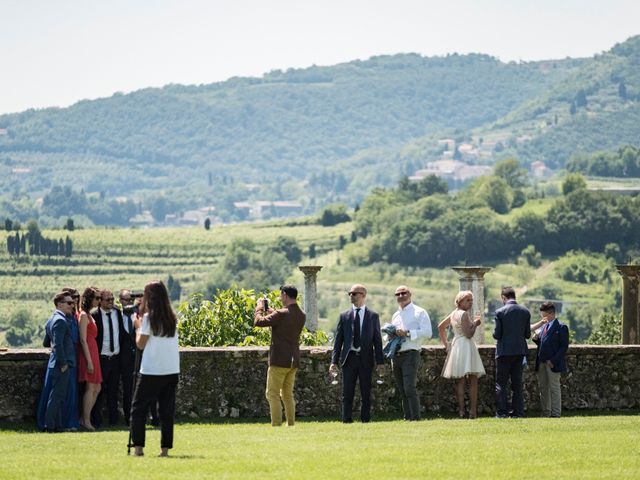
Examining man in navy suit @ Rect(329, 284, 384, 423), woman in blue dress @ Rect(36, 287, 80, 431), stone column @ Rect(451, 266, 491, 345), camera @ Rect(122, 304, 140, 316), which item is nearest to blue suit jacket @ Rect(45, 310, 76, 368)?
woman in blue dress @ Rect(36, 287, 80, 431)

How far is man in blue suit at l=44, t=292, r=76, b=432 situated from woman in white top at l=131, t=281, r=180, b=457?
9.26 ft

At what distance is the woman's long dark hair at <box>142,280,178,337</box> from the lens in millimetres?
12633

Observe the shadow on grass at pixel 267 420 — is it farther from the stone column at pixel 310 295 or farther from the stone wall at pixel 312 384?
the stone column at pixel 310 295

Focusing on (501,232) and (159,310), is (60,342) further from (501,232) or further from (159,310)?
(501,232)

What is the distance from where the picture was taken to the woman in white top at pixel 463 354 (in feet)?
55.0

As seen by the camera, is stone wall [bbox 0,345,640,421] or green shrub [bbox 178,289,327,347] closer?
stone wall [bbox 0,345,640,421]

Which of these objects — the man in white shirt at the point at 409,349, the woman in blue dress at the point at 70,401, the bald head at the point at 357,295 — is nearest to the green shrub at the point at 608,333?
the man in white shirt at the point at 409,349

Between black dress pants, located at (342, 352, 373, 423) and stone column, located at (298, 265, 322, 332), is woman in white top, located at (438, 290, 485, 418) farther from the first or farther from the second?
stone column, located at (298, 265, 322, 332)

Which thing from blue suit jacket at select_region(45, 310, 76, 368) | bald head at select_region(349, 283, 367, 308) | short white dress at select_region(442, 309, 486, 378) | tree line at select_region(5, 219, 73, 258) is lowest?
tree line at select_region(5, 219, 73, 258)

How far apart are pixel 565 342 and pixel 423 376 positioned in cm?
162

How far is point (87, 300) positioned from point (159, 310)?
12.2ft

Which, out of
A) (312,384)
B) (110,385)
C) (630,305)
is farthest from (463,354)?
(630,305)

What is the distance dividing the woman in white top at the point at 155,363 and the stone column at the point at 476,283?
9060 millimetres

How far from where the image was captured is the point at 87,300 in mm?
16219
